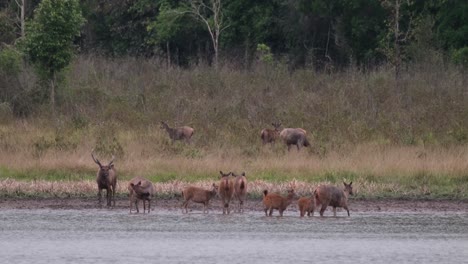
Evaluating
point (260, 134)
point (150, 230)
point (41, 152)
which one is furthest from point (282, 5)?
point (150, 230)

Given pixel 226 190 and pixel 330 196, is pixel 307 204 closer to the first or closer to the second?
pixel 330 196

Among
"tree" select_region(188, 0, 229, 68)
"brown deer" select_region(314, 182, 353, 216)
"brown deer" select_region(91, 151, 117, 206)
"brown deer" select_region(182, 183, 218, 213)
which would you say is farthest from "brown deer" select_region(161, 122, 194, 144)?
"tree" select_region(188, 0, 229, 68)

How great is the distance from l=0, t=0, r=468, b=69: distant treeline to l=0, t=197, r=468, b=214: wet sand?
14526 millimetres

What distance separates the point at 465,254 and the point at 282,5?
29.0 m

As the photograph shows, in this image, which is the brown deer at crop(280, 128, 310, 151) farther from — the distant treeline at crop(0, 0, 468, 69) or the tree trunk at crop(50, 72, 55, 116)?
the distant treeline at crop(0, 0, 468, 69)

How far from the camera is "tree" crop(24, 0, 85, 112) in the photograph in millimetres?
33406

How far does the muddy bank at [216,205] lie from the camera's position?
76.9 ft

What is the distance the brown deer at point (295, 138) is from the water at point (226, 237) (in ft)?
22.0

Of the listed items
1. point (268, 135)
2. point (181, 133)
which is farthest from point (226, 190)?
point (181, 133)

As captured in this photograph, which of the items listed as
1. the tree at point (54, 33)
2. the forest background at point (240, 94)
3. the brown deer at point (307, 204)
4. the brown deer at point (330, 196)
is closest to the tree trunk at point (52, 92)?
the forest background at point (240, 94)

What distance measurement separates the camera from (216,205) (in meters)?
24.5

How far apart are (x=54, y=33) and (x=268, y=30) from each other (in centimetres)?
1552

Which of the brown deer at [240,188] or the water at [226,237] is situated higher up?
the brown deer at [240,188]

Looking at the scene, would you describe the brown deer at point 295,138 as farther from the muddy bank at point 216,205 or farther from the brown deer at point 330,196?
the brown deer at point 330,196
